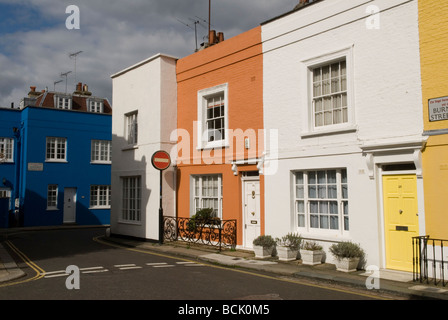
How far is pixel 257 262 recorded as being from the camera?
11.2 metres

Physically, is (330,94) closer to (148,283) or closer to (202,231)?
(202,231)

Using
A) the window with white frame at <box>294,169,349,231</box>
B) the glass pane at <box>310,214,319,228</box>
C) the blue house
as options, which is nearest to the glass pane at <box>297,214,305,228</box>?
the window with white frame at <box>294,169,349,231</box>

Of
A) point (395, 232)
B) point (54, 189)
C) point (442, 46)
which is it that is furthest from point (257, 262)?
point (54, 189)

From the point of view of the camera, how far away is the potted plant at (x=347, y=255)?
9664 mm

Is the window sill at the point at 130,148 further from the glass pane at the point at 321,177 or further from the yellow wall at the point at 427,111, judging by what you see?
the yellow wall at the point at 427,111

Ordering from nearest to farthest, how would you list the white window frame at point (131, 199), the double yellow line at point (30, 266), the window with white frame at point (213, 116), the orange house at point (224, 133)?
the double yellow line at point (30, 266)
the orange house at point (224, 133)
the window with white frame at point (213, 116)
the white window frame at point (131, 199)

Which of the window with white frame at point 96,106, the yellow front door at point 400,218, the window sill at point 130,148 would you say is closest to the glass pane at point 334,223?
the yellow front door at point 400,218

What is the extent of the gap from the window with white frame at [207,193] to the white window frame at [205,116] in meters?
1.19

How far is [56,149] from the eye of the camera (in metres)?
27.9

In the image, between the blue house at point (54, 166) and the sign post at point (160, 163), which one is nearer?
the sign post at point (160, 163)

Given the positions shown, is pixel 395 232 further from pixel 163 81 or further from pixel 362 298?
pixel 163 81

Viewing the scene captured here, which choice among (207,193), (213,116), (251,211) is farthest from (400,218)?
(213,116)

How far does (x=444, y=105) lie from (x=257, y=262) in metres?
6.03

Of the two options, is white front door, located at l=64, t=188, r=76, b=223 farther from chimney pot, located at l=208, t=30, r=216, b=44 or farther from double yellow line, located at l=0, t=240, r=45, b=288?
chimney pot, located at l=208, t=30, r=216, b=44
